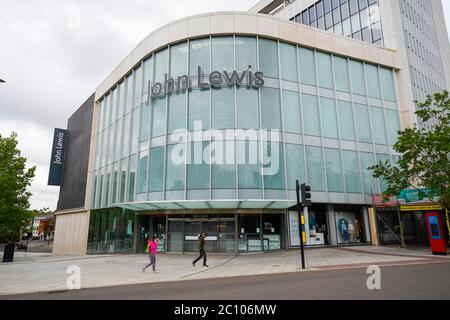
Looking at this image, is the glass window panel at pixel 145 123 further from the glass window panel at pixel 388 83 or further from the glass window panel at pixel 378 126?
the glass window panel at pixel 388 83

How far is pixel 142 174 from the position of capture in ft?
72.8

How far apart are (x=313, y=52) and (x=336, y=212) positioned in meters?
13.2

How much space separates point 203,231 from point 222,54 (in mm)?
12903

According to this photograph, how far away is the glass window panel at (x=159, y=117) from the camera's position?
2178cm

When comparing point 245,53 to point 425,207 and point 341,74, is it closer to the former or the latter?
point 341,74

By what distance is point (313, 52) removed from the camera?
24.4 meters

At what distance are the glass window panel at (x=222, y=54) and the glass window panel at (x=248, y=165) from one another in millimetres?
5901

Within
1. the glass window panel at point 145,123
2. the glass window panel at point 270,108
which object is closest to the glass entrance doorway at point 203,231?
the glass window panel at point 145,123

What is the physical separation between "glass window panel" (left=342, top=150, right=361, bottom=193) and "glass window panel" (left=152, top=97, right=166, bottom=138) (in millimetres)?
14245

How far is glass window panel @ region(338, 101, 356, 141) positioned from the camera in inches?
936

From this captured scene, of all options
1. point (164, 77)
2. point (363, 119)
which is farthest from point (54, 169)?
point (363, 119)

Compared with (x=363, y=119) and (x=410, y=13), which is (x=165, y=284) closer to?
(x=363, y=119)

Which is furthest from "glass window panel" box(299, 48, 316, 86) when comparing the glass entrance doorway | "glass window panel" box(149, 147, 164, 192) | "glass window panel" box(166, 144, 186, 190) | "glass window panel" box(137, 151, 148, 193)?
"glass window panel" box(137, 151, 148, 193)
